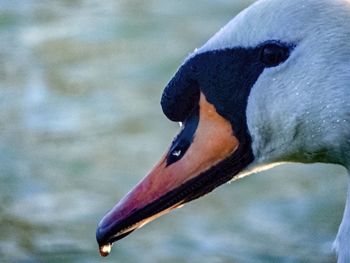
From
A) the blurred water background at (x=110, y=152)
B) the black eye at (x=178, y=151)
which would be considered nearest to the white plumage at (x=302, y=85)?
the black eye at (x=178, y=151)

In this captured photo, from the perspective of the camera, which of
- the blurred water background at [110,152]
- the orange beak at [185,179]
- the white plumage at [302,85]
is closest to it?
the white plumage at [302,85]

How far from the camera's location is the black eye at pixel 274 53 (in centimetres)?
388

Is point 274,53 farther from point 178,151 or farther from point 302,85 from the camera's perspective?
point 178,151

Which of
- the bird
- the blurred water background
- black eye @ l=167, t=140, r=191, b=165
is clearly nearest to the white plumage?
the bird

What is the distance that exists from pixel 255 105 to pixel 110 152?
4.43 m

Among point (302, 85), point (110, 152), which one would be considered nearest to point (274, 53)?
point (302, 85)

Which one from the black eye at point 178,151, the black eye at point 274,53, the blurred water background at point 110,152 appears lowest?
the black eye at point 178,151

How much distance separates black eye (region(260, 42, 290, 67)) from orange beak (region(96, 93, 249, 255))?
25 centimetres

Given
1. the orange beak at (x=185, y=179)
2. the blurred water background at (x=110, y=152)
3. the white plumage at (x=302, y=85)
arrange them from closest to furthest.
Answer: the white plumage at (x=302, y=85)
the orange beak at (x=185, y=179)
the blurred water background at (x=110, y=152)

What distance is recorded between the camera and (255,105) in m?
4.05

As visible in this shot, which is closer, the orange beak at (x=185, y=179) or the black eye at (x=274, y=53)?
the black eye at (x=274, y=53)

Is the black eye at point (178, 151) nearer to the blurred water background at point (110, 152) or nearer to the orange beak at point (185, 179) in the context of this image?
the orange beak at point (185, 179)

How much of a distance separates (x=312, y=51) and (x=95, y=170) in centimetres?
453

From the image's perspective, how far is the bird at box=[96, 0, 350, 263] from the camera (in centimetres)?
383
